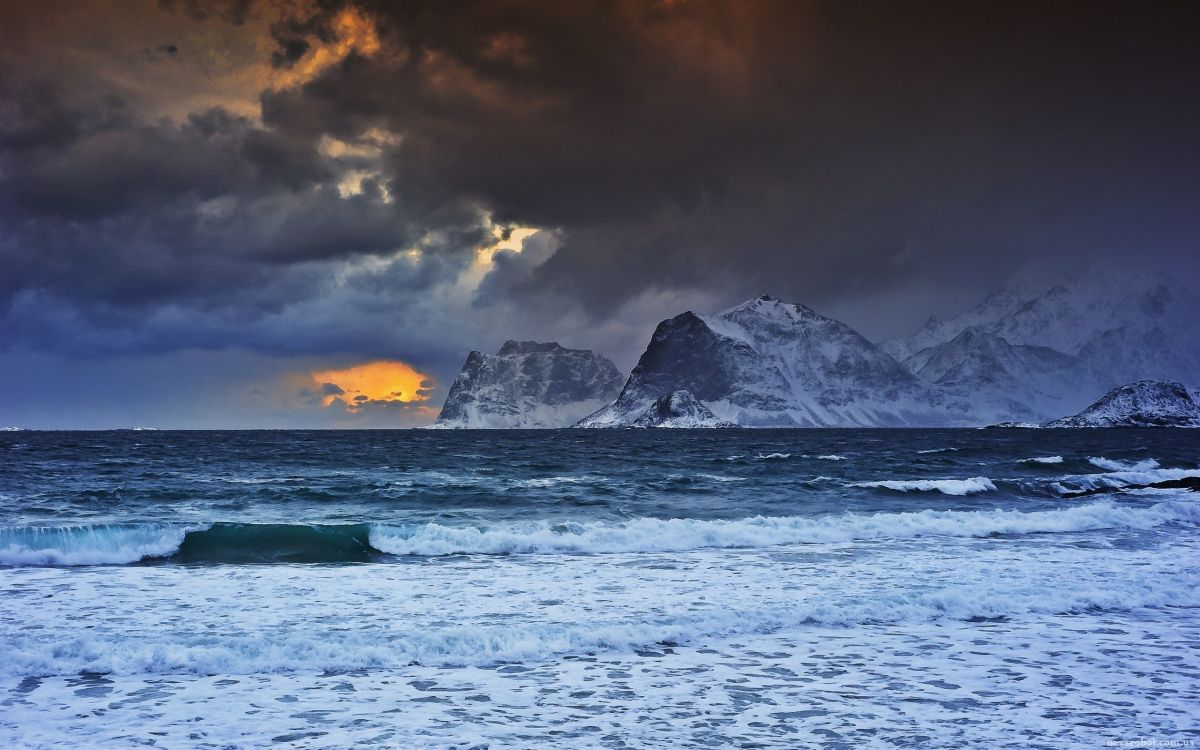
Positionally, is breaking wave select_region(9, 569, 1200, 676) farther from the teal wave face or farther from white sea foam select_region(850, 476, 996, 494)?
white sea foam select_region(850, 476, 996, 494)

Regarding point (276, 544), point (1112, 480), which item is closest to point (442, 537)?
point (276, 544)

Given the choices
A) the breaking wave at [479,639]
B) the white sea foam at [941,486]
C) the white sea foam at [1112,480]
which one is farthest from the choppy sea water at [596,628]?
the white sea foam at [1112,480]

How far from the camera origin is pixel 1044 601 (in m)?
15.9

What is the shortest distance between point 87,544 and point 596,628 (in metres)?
17.5

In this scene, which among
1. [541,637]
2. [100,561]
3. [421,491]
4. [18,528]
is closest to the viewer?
[541,637]

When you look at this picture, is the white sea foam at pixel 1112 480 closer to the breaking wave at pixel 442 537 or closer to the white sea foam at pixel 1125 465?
the white sea foam at pixel 1125 465

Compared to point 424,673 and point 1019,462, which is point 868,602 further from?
point 1019,462

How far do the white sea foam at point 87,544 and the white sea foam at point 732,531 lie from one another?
20.7 feet

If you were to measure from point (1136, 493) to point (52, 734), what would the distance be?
46.9 m

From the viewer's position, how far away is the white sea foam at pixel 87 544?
21.6m

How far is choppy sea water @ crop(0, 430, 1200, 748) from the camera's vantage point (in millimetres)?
9109

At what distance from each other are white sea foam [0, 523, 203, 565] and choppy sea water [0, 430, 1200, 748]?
10 cm

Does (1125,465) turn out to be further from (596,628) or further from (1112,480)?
(596,628)

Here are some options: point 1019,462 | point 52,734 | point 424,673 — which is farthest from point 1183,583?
point 1019,462
